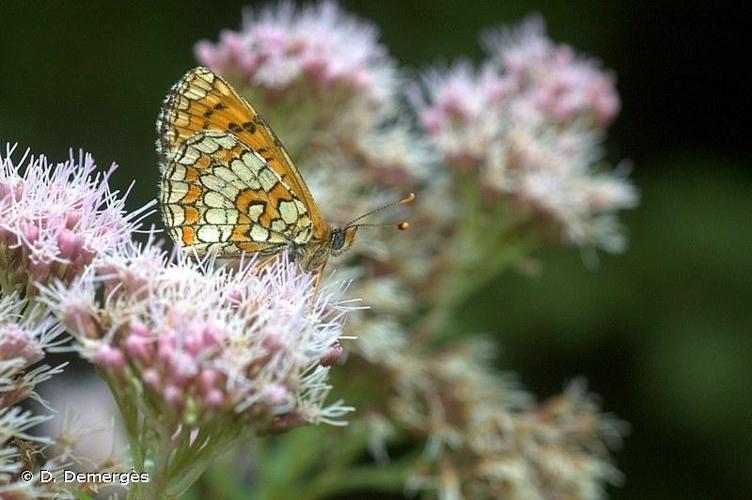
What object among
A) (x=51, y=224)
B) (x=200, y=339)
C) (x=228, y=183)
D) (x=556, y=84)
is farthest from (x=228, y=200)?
(x=556, y=84)

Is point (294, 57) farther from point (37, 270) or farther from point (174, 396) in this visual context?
point (174, 396)

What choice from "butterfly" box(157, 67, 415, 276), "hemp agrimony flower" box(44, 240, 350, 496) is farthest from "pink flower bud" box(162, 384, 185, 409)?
"butterfly" box(157, 67, 415, 276)

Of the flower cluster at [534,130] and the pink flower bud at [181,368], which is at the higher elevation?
the flower cluster at [534,130]

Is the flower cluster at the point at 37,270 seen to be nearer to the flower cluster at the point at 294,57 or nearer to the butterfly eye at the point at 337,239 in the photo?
the butterfly eye at the point at 337,239

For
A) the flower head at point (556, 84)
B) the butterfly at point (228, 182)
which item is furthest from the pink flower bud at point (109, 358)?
the flower head at point (556, 84)

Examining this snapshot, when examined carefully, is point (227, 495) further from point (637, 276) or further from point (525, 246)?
point (637, 276)
